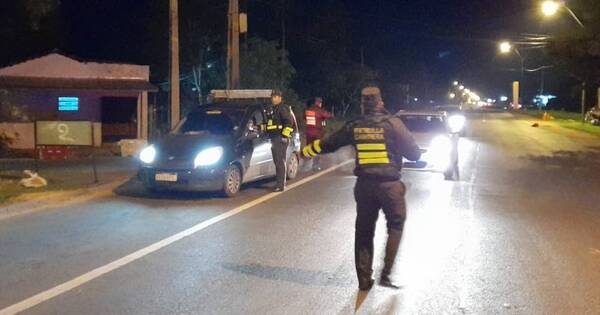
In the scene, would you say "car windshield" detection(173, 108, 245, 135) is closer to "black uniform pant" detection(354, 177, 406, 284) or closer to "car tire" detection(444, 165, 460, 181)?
"car tire" detection(444, 165, 460, 181)

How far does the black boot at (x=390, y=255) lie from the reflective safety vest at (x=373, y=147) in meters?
0.64

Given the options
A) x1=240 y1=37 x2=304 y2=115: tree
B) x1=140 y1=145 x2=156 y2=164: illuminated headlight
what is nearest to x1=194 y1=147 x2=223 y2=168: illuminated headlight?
x1=140 y1=145 x2=156 y2=164: illuminated headlight

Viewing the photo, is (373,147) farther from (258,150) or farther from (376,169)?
(258,150)

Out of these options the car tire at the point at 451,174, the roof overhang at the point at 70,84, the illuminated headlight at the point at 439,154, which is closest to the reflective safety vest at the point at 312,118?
the illuminated headlight at the point at 439,154

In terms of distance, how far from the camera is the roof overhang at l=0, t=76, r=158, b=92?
22500mm

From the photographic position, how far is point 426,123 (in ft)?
56.9

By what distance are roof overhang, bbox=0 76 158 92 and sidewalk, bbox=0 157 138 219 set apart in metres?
3.50

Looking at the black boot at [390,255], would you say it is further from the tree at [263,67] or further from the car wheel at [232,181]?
the tree at [263,67]

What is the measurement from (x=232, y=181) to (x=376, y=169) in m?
6.88

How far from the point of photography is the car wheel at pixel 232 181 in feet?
43.5

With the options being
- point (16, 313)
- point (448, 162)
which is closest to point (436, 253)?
point (16, 313)

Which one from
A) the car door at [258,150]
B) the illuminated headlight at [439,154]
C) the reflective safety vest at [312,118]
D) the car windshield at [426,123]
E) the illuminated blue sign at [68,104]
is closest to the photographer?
the car door at [258,150]

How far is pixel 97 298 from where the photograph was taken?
6836mm

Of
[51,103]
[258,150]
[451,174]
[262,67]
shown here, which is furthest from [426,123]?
[262,67]
